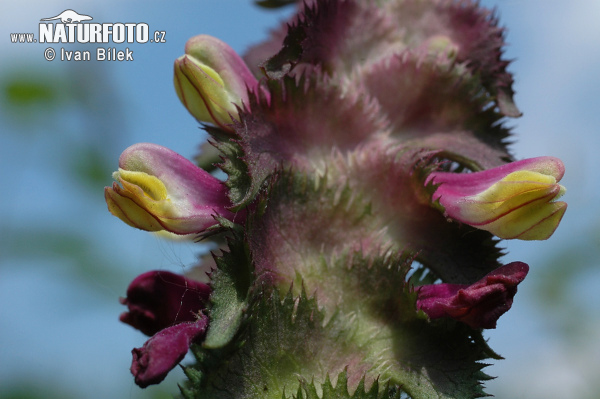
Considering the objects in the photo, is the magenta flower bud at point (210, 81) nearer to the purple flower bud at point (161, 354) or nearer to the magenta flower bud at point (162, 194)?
the magenta flower bud at point (162, 194)

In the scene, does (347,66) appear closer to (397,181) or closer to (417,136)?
(417,136)

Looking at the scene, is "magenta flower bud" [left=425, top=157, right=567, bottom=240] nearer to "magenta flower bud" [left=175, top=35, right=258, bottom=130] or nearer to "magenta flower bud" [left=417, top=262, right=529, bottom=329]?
"magenta flower bud" [left=417, top=262, right=529, bottom=329]

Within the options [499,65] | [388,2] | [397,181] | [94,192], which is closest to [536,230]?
[397,181]

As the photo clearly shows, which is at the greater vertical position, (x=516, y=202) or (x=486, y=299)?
(x=516, y=202)

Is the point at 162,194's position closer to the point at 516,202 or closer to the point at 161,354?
the point at 161,354

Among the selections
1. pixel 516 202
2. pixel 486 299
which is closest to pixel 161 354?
pixel 486 299

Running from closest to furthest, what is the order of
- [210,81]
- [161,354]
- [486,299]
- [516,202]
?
[161,354] → [486,299] → [516,202] → [210,81]
